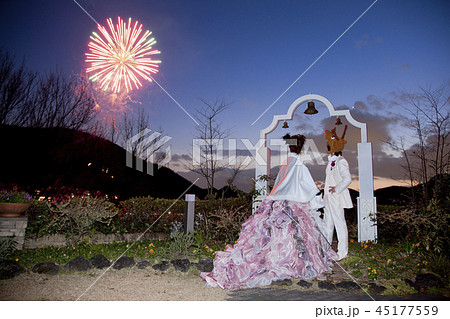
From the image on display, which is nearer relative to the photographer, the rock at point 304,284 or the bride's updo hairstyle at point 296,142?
the rock at point 304,284

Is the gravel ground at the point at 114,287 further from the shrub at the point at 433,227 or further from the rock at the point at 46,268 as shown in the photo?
the shrub at the point at 433,227

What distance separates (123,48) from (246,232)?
233 inches

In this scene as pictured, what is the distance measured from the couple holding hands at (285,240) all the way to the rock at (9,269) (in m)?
3.25

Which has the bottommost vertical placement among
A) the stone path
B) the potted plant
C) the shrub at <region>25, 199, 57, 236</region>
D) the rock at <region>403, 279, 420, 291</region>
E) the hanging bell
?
the stone path

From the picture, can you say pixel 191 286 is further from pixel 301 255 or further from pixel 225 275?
pixel 301 255

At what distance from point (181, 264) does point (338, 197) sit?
3.55 m

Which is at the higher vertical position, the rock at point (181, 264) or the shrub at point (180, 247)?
the shrub at point (180, 247)

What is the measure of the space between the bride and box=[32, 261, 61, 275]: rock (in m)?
2.71

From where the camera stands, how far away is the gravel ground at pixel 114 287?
4.53 meters

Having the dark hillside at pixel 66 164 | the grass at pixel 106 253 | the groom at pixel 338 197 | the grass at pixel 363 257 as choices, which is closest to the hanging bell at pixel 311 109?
the groom at pixel 338 197

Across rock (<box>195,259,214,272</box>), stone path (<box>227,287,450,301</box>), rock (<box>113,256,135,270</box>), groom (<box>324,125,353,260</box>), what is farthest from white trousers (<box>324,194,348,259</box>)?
rock (<box>113,256,135,270</box>)

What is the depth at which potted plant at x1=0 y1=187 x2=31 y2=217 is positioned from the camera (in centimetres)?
709

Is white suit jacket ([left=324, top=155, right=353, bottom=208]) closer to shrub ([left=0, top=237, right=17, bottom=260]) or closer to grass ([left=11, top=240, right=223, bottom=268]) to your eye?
grass ([left=11, top=240, right=223, bottom=268])
